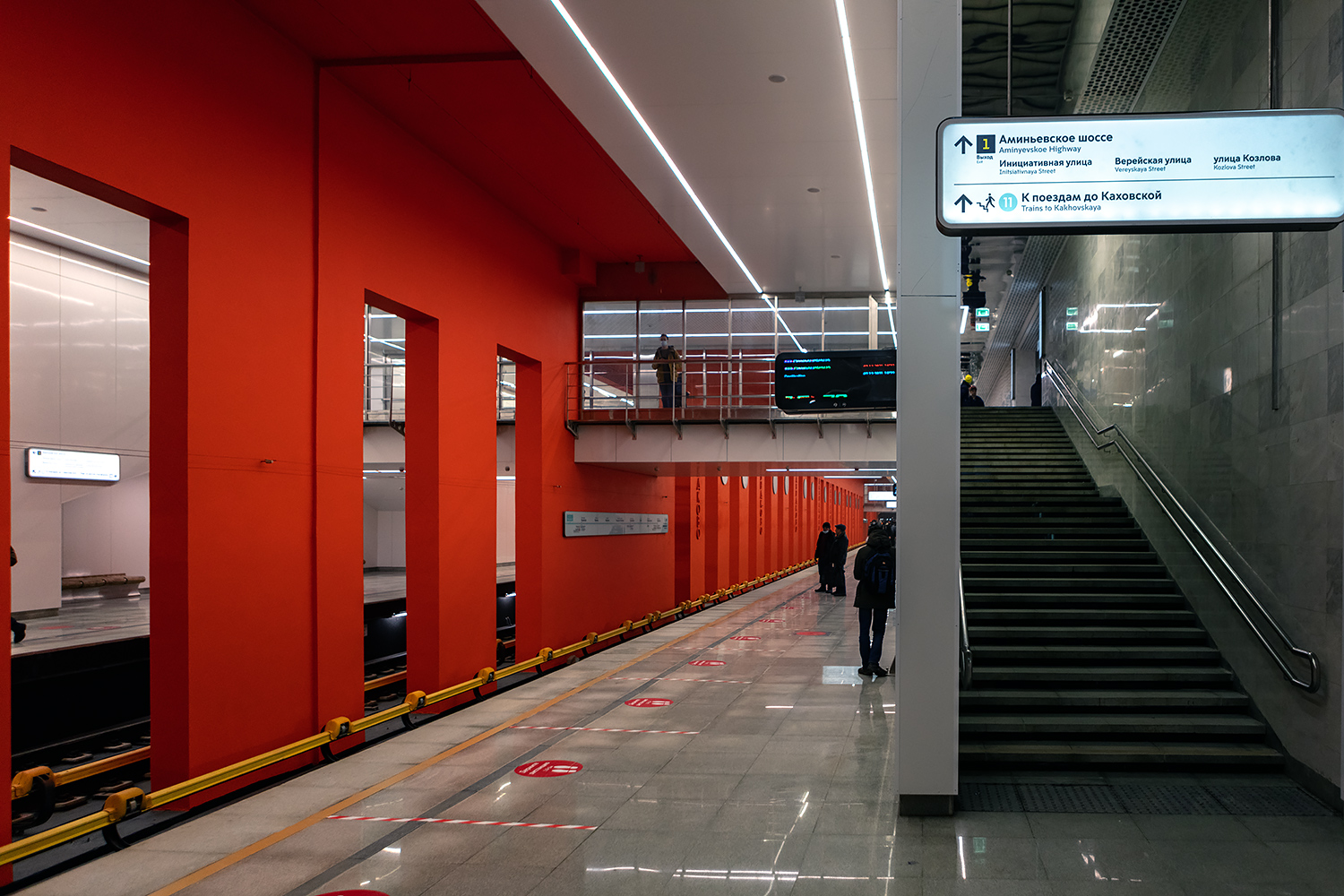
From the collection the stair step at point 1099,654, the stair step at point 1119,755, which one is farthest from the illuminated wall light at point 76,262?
the stair step at point 1119,755

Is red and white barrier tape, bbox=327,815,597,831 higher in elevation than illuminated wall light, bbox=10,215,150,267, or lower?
lower

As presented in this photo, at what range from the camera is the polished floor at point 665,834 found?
449 cm

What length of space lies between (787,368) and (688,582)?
1135 cm

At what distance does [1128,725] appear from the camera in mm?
6480

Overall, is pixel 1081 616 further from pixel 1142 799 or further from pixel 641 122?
pixel 641 122

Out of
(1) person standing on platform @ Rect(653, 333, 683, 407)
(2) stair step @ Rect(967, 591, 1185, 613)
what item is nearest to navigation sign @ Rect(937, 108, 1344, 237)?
(2) stair step @ Rect(967, 591, 1185, 613)

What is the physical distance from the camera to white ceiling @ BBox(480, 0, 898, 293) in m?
6.35

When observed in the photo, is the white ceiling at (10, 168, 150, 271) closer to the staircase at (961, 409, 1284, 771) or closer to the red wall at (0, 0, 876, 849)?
the red wall at (0, 0, 876, 849)

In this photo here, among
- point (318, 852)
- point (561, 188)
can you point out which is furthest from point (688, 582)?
point (318, 852)

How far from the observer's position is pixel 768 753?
22.8 ft

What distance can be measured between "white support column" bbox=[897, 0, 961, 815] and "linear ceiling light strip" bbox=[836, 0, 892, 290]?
1066mm

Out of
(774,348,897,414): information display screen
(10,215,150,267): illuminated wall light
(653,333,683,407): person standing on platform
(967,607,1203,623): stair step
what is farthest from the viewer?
(653,333,683,407): person standing on platform

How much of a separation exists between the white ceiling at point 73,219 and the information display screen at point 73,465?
9.78 ft

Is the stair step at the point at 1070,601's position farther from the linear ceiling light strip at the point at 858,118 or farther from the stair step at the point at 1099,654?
the linear ceiling light strip at the point at 858,118
